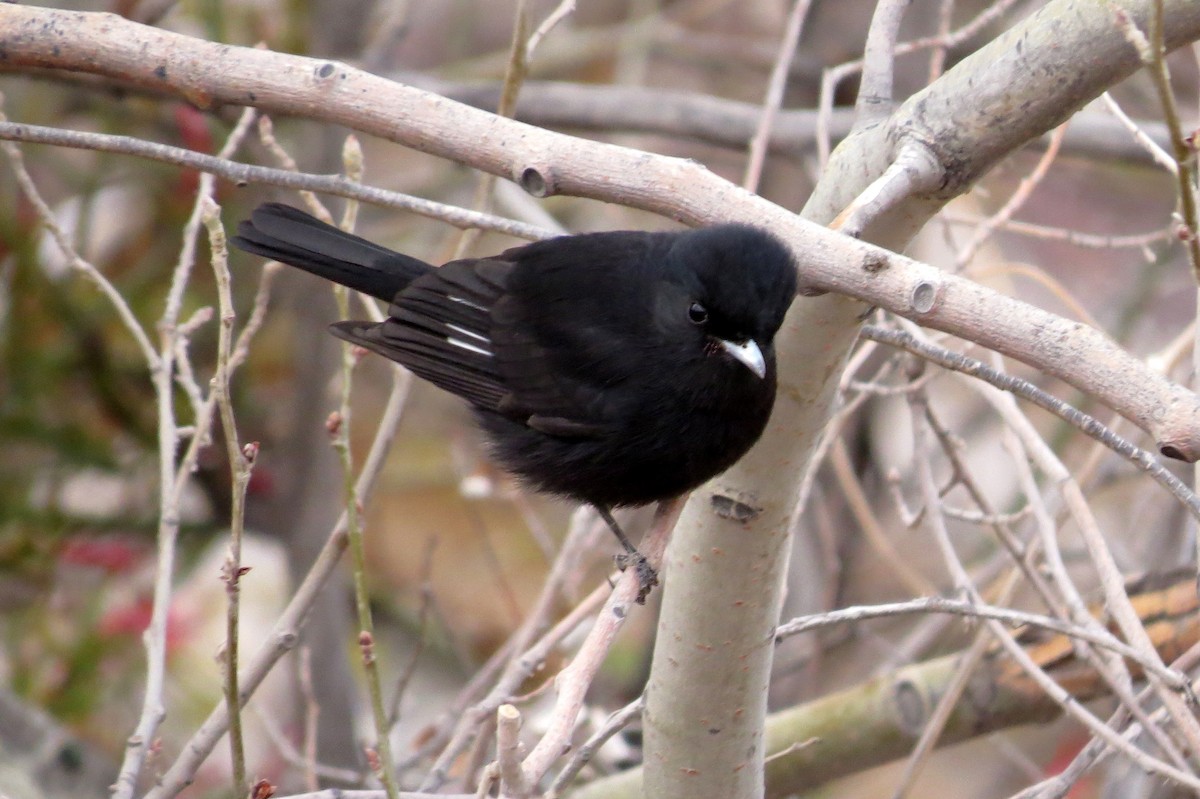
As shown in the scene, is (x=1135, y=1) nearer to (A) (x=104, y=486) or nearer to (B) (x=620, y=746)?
(B) (x=620, y=746)

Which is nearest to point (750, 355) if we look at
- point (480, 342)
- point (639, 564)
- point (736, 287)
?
point (736, 287)

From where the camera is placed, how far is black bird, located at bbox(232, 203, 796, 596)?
257 cm

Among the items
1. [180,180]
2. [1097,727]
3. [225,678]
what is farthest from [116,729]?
[1097,727]

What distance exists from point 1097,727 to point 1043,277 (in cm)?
132

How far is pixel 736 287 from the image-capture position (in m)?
2.48

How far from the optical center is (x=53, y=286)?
5.18m

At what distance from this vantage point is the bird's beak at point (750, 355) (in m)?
2.49

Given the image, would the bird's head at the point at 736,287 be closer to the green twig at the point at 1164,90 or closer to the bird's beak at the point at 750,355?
the bird's beak at the point at 750,355

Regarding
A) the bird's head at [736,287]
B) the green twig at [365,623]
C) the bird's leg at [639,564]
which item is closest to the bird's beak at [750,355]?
the bird's head at [736,287]

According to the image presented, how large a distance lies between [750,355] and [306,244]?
3.92 ft

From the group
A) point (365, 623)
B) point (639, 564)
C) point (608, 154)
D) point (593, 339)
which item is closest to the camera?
point (365, 623)

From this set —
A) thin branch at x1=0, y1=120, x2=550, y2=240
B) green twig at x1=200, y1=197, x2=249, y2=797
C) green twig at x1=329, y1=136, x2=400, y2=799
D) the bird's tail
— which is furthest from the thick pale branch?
the bird's tail

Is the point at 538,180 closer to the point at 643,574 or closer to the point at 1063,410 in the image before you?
the point at 643,574

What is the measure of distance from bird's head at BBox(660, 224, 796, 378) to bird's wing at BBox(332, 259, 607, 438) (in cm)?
45
